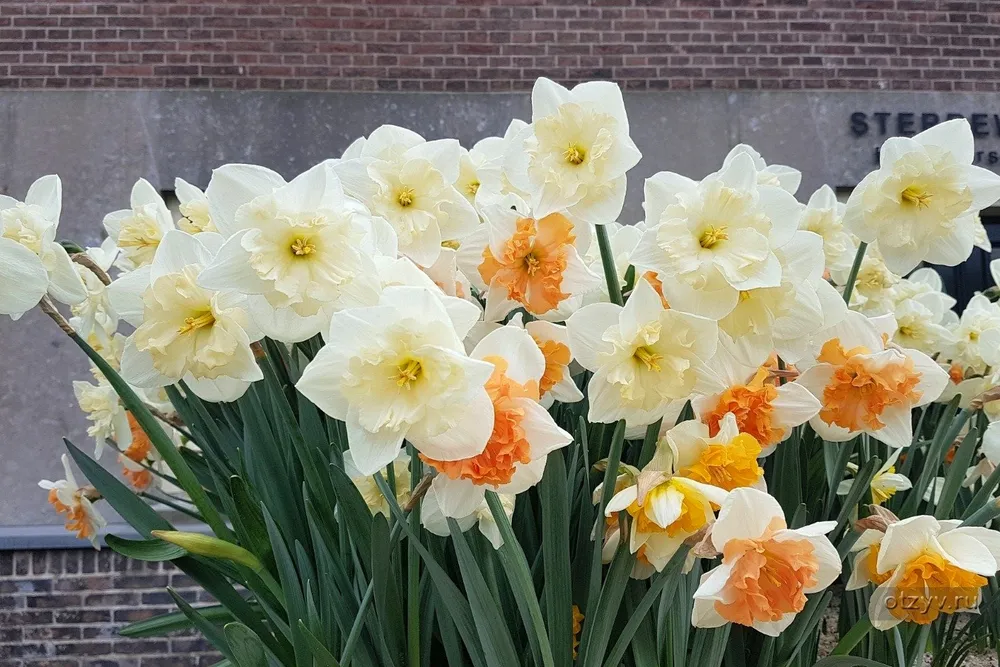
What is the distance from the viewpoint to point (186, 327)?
54 centimetres

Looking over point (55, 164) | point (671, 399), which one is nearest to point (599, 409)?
point (671, 399)

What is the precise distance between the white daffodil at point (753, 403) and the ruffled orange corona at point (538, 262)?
131 mm

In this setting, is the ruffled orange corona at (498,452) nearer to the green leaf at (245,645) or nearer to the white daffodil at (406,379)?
the white daffodil at (406,379)

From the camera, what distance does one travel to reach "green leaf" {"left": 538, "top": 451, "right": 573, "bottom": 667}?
1.95 feet

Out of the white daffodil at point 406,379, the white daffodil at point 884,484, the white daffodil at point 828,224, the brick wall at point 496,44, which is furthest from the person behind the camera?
the brick wall at point 496,44

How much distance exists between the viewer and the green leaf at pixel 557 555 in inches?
23.4

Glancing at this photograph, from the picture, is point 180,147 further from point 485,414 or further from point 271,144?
point 485,414

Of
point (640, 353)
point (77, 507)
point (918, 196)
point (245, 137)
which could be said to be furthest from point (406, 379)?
point (245, 137)

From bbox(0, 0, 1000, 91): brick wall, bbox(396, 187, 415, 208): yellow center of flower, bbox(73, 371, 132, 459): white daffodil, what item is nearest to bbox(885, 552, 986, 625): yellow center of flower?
bbox(396, 187, 415, 208): yellow center of flower

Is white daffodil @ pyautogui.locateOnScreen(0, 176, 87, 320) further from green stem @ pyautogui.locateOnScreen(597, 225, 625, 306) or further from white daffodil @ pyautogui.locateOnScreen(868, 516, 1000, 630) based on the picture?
white daffodil @ pyautogui.locateOnScreen(868, 516, 1000, 630)

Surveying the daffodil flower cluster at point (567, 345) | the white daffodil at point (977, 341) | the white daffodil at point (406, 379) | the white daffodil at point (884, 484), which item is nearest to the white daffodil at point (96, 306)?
the daffodil flower cluster at point (567, 345)

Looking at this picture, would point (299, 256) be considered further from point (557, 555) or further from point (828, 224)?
point (828, 224)

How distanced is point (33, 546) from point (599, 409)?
3.40m

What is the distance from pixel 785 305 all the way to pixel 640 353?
0.34 feet
